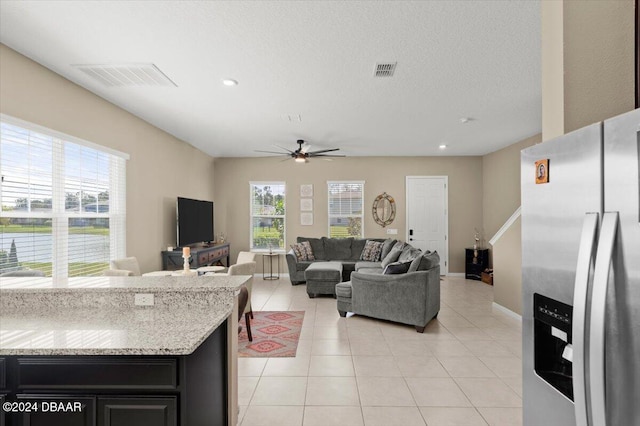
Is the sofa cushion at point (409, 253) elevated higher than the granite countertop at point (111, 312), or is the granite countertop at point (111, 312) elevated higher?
the granite countertop at point (111, 312)

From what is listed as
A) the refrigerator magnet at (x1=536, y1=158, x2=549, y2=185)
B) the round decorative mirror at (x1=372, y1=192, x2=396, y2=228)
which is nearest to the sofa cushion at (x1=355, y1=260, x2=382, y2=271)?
the round decorative mirror at (x1=372, y1=192, x2=396, y2=228)

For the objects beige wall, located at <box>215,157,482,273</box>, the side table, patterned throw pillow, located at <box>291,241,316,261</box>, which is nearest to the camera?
patterned throw pillow, located at <box>291,241,316,261</box>

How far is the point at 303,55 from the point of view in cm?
298

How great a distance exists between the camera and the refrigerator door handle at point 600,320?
2.74ft

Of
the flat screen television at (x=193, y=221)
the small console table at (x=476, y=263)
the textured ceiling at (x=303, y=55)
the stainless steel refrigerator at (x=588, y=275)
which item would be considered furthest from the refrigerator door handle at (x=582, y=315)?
the small console table at (x=476, y=263)

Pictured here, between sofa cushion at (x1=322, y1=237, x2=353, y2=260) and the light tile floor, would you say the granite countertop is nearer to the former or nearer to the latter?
the light tile floor

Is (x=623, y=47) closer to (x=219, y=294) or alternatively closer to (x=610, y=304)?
(x=610, y=304)

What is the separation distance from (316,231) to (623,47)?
692 cm

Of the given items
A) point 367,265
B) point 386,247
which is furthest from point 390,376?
point 386,247

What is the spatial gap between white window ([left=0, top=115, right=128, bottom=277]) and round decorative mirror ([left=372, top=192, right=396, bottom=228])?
17.2 feet

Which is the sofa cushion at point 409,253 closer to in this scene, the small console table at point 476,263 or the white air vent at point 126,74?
the small console table at point 476,263

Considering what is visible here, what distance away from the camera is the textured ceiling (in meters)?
2.37

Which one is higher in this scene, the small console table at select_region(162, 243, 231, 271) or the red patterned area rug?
the small console table at select_region(162, 243, 231, 271)

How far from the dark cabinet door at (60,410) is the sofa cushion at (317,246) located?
615cm
